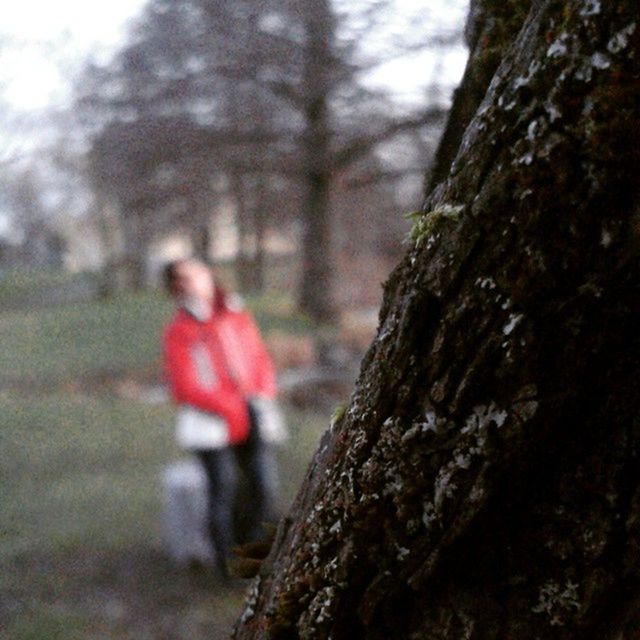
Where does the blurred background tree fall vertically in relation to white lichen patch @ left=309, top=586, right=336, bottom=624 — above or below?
above

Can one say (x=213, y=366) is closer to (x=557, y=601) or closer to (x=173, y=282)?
(x=173, y=282)

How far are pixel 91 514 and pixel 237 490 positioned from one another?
2.01 metres

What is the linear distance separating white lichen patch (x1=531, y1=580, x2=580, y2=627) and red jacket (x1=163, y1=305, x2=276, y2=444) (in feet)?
13.1

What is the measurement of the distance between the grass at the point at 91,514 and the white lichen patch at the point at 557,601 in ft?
13.4

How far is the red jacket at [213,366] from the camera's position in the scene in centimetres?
503

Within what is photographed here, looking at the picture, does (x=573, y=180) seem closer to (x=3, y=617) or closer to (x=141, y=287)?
(x=3, y=617)

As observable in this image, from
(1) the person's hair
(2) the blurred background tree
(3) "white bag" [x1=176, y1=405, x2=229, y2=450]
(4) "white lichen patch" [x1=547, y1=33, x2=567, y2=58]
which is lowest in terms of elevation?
(4) "white lichen patch" [x1=547, y1=33, x2=567, y2=58]

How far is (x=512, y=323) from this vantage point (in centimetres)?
105

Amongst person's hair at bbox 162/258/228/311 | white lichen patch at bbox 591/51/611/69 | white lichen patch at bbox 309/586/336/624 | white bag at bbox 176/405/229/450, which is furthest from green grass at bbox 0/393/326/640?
white lichen patch at bbox 591/51/611/69

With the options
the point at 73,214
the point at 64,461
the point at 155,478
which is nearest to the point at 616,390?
the point at 155,478

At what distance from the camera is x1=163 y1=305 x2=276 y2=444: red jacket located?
5.03 m

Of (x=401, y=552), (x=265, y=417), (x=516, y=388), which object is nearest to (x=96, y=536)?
(x=265, y=417)

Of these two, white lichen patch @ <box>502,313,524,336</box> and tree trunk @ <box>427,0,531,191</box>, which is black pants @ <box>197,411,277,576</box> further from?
white lichen patch @ <box>502,313,524,336</box>

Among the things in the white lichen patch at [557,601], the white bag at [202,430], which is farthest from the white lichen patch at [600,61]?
the white bag at [202,430]
